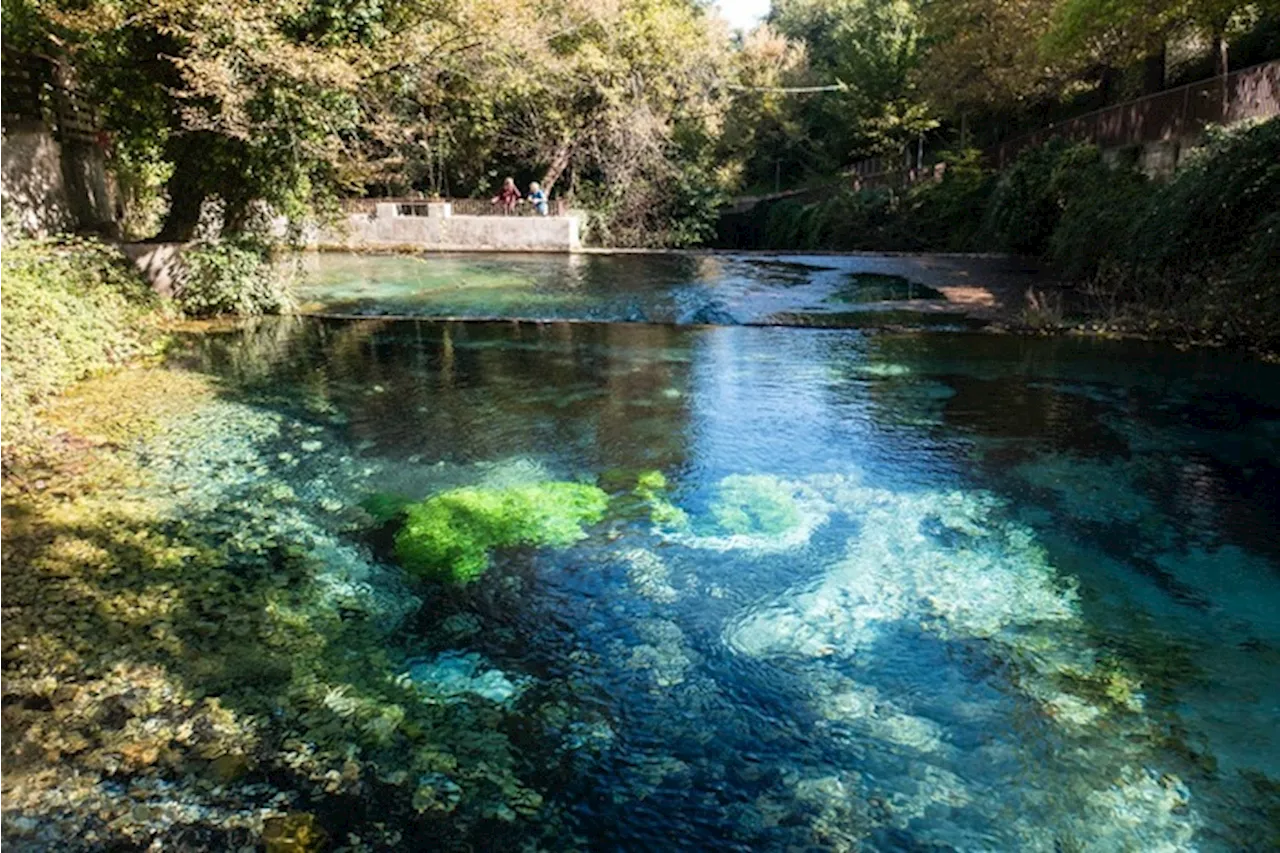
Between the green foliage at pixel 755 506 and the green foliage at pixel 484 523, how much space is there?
77 cm

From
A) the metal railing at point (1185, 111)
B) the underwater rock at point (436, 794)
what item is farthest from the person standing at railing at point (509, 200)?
the underwater rock at point (436, 794)

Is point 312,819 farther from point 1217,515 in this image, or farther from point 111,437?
point 1217,515

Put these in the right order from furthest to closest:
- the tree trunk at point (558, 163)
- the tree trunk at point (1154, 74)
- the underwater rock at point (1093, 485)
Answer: the tree trunk at point (558, 163) → the tree trunk at point (1154, 74) → the underwater rock at point (1093, 485)

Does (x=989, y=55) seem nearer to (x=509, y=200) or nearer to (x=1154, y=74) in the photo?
(x=1154, y=74)

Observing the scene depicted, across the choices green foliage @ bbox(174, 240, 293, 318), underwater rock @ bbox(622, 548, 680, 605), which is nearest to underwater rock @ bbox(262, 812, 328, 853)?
underwater rock @ bbox(622, 548, 680, 605)

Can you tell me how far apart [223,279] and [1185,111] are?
51.6 feet

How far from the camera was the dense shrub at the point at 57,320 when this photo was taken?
6.46 meters

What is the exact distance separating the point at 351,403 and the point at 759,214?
33285 mm

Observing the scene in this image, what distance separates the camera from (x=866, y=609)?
4.48 metres

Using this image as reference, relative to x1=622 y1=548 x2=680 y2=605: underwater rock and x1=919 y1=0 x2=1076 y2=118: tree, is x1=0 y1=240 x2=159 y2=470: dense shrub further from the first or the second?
x1=919 y1=0 x2=1076 y2=118: tree

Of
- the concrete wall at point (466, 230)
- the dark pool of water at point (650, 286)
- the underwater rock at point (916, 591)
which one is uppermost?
the concrete wall at point (466, 230)

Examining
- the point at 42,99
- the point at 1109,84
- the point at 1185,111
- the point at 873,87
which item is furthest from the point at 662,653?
the point at 873,87

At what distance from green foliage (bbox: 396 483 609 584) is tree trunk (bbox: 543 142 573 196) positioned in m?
23.1

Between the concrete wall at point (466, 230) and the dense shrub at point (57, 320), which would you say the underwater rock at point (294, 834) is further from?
the concrete wall at point (466, 230)
